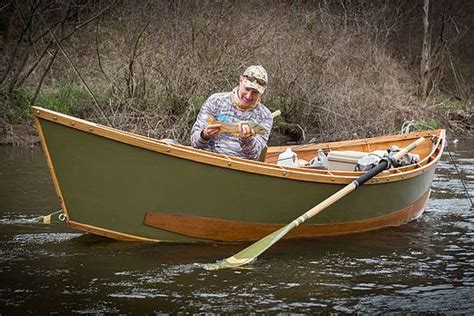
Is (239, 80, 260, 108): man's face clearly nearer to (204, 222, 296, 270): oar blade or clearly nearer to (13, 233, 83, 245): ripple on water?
(204, 222, 296, 270): oar blade

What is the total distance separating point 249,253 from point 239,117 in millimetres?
1406

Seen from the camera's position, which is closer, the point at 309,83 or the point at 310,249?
the point at 310,249

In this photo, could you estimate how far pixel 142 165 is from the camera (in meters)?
6.25

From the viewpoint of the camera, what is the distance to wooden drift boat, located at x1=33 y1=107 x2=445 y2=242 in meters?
6.16

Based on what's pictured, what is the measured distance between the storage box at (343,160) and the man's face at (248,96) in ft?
3.73

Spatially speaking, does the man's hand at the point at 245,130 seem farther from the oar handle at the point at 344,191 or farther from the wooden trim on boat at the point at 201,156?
the oar handle at the point at 344,191

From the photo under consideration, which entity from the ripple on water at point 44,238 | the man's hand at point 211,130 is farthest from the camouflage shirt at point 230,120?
the ripple on water at point 44,238

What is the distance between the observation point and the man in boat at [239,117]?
6898 mm

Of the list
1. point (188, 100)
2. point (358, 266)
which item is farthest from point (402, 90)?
point (358, 266)

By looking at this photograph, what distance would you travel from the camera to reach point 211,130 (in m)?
6.62

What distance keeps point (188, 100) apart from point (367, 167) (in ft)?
23.7

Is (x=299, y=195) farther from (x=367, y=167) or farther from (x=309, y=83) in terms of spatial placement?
(x=309, y=83)

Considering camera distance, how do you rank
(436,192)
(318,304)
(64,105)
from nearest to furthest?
1. (318,304)
2. (436,192)
3. (64,105)

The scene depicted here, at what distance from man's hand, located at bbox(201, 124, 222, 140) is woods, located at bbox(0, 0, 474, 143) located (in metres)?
6.81
